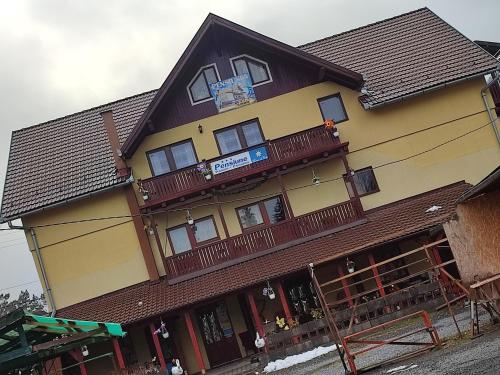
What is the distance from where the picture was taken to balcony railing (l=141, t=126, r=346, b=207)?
22.5 metres

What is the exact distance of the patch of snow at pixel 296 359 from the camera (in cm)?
1858

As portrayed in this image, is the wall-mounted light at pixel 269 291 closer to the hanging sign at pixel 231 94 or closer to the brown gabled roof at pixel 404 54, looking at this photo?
the hanging sign at pixel 231 94

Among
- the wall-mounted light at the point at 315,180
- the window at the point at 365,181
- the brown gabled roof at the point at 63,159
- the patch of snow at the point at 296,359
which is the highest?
the brown gabled roof at the point at 63,159

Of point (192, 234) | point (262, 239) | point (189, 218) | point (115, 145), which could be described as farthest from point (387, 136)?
point (115, 145)

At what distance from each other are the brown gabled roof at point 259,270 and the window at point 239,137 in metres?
4.41

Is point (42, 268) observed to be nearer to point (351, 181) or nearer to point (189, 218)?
point (189, 218)

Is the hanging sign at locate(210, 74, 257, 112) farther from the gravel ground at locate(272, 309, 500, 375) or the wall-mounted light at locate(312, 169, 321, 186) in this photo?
the gravel ground at locate(272, 309, 500, 375)

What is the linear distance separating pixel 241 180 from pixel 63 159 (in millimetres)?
7752

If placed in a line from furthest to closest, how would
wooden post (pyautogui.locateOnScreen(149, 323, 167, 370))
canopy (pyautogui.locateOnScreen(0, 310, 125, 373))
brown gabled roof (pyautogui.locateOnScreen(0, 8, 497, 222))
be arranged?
brown gabled roof (pyautogui.locateOnScreen(0, 8, 497, 222)) < wooden post (pyautogui.locateOnScreen(149, 323, 167, 370)) < canopy (pyautogui.locateOnScreen(0, 310, 125, 373))

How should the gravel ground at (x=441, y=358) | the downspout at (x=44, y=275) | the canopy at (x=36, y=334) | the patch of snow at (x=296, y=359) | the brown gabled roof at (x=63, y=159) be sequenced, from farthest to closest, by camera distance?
1. the brown gabled roof at (x=63, y=159)
2. the downspout at (x=44, y=275)
3. the patch of snow at (x=296, y=359)
4. the gravel ground at (x=441, y=358)
5. the canopy at (x=36, y=334)

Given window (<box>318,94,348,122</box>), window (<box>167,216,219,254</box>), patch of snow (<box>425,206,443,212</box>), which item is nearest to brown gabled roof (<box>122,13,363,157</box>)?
window (<box>318,94,348,122</box>)

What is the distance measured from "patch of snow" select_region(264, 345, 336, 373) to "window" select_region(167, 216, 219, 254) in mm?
5897

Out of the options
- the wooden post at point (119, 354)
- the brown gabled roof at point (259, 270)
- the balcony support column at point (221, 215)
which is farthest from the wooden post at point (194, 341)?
the balcony support column at point (221, 215)

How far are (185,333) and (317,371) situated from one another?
Answer: 8501 millimetres
